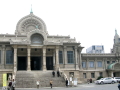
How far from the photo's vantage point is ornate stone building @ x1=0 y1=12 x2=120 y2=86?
4875 centimetres

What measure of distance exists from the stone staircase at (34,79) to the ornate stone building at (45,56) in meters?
2.01

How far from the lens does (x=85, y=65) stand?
60.6m

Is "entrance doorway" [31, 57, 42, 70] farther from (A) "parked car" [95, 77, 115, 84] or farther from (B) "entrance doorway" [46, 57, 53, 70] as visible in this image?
(A) "parked car" [95, 77, 115, 84]

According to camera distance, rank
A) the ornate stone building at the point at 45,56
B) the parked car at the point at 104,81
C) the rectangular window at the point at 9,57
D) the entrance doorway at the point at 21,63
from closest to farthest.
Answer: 1. the parked car at the point at 104,81
2. the ornate stone building at the point at 45,56
3. the rectangular window at the point at 9,57
4. the entrance doorway at the point at 21,63

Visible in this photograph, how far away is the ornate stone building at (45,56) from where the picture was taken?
48750 millimetres

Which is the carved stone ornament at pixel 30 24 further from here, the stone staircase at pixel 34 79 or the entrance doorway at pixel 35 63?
the stone staircase at pixel 34 79

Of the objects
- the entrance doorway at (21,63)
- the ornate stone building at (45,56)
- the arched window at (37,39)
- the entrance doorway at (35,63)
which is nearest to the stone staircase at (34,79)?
the ornate stone building at (45,56)

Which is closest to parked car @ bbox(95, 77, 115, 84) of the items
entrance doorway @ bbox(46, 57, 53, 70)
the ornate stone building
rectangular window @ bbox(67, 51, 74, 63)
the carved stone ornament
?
the ornate stone building

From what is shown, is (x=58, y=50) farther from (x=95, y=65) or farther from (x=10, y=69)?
(x=95, y=65)

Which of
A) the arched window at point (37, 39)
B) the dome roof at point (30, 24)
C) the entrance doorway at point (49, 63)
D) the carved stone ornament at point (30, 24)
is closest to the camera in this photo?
the arched window at point (37, 39)

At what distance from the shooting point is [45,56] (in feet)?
160

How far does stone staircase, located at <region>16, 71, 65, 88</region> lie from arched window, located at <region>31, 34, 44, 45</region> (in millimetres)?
7943

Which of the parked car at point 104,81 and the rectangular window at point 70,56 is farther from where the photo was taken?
the rectangular window at point 70,56

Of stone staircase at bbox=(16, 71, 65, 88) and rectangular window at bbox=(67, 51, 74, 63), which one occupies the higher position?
rectangular window at bbox=(67, 51, 74, 63)
